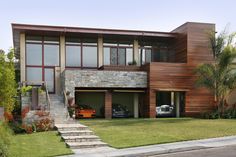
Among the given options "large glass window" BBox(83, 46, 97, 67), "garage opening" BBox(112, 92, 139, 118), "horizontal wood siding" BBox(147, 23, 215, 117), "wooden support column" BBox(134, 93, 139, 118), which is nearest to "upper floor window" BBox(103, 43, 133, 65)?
"large glass window" BBox(83, 46, 97, 67)

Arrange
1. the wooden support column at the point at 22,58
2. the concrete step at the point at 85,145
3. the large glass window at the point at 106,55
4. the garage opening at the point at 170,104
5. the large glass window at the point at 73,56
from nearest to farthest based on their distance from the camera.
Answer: the concrete step at the point at 85,145
the wooden support column at the point at 22,58
the garage opening at the point at 170,104
the large glass window at the point at 73,56
the large glass window at the point at 106,55

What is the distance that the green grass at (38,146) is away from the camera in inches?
477

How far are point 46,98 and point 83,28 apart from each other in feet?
22.6

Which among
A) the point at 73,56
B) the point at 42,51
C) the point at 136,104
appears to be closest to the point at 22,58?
the point at 42,51

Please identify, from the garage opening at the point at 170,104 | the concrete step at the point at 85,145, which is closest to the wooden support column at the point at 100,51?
the garage opening at the point at 170,104

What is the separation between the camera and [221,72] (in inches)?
991

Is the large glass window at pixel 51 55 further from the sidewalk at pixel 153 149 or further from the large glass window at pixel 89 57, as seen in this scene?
the sidewalk at pixel 153 149

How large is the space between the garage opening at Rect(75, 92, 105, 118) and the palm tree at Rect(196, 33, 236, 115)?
8616 millimetres

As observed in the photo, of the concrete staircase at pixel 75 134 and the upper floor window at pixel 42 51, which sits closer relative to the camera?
the concrete staircase at pixel 75 134

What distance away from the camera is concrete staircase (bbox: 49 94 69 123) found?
2047cm

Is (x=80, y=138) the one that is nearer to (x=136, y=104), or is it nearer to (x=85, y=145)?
(x=85, y=145)

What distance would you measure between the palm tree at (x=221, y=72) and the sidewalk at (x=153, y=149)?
37.5 ft

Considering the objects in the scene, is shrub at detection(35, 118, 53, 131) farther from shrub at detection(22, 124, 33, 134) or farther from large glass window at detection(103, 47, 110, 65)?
large glass window at detection(103, 47, 110, 65)

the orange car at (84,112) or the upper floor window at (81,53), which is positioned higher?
the upper floor window at (81,53)
